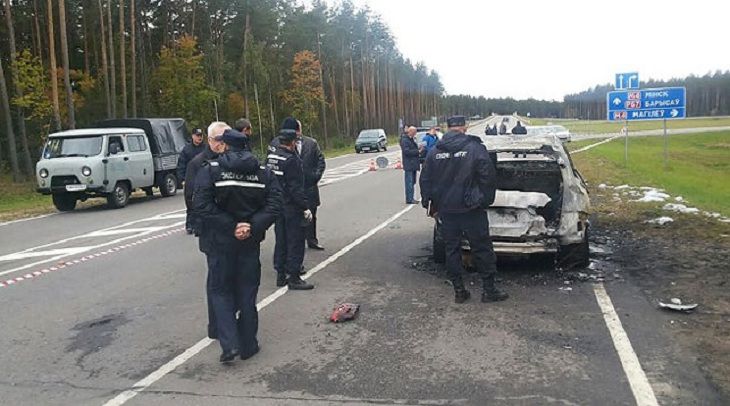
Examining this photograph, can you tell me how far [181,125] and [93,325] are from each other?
16.1m

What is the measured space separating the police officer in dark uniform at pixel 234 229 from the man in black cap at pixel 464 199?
80.0 inches

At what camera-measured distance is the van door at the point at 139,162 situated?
17953mm

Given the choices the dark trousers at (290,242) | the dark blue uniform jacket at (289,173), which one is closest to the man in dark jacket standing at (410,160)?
the dark trousers at (290,242)

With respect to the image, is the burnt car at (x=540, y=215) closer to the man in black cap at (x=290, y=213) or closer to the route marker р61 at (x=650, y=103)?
the man in black cap at (x=290, y=213)

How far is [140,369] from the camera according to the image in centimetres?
492

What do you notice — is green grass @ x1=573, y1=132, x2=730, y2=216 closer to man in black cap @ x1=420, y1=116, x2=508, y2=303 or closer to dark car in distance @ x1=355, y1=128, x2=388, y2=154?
man in black cap @ x1=420, y1=116, x2=508, y2=303

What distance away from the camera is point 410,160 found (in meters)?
15.3

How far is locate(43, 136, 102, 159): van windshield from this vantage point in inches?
664

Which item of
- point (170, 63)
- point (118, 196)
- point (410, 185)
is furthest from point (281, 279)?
point (170, 63)

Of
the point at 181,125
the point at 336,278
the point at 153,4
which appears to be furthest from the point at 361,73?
the point at 336,278

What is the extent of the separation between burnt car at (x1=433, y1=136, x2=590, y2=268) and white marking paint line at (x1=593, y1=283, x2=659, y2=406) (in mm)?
996

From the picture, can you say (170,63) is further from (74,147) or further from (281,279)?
(281,279)

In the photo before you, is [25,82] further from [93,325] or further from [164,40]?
[93,325]

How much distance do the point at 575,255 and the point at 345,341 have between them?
3547mm
